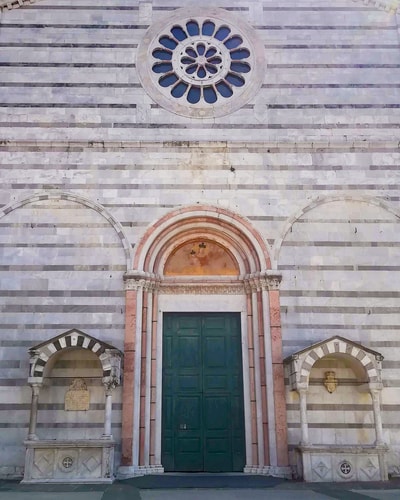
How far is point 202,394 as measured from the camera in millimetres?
11781

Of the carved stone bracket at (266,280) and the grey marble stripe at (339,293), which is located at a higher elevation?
the carved stone bracket at (266,280)

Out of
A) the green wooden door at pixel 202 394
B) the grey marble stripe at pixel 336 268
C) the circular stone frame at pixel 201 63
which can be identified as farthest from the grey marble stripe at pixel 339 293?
the circular stone frame at pixel 201 63

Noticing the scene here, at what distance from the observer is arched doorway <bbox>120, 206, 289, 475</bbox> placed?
11.1 metres

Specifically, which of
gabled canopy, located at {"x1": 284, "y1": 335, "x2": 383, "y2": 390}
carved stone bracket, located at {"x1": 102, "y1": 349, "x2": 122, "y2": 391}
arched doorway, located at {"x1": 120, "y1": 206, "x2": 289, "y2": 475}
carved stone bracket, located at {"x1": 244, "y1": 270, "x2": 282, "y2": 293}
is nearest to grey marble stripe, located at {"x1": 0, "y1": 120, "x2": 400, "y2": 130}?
arched doorway, located at {"x1": 120, "y1": 206, "x2": 289, "y2": 475}

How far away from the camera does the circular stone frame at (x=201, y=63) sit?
13.3 metres

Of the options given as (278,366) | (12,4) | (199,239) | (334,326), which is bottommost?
(278,366)

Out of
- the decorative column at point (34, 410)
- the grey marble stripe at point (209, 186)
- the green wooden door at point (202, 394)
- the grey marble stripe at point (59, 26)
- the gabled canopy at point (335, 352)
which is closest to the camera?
the decorative column at point (34, 410)

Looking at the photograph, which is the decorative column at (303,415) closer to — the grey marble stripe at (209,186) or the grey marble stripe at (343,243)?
the grey marble stripe at (343,243)

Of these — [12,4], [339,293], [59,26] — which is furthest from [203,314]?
[12,4]

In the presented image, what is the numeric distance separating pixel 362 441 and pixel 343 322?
7.83ft

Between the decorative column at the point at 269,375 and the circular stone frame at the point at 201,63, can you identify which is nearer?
the decorative column at the point at 269,375

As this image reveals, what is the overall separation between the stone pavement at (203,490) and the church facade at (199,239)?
444mm

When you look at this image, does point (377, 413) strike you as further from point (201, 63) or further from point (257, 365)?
point (201, 63)

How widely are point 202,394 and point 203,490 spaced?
102 inches
